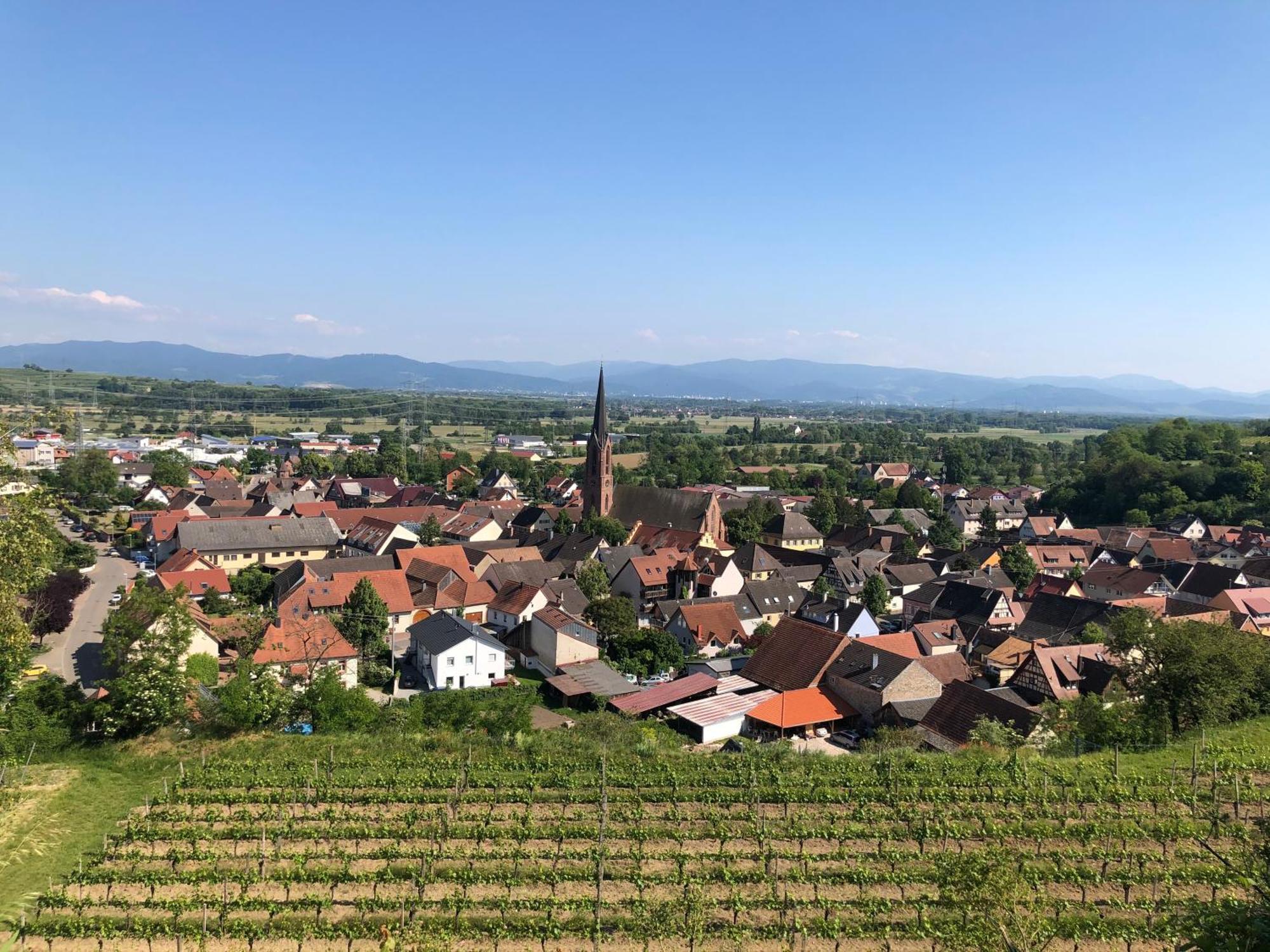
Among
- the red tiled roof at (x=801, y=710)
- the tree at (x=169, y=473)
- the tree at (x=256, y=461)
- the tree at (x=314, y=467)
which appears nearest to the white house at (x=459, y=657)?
the red tiled roof at (x=801, y=710)

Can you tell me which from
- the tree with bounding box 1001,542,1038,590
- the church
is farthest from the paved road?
the tree with bounding box 1001,542,1038,590

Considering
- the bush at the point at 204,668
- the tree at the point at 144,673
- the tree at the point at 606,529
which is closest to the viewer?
the tree at the point at 144,673

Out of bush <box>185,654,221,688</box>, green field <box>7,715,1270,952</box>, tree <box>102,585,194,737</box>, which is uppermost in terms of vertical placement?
tree <box>102,585,194,737</box>

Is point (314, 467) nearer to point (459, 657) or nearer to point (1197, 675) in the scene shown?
point (459, 657)

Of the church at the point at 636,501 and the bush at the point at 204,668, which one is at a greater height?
the church at the point at 636,501

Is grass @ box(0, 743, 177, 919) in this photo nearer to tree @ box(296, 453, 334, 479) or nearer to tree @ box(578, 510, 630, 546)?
tree @ box(578, 510, 630, 546)

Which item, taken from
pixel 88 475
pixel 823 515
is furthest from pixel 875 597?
pixel 88 475

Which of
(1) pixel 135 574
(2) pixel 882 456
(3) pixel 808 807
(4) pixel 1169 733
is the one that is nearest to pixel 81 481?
(1) pixel 135 574

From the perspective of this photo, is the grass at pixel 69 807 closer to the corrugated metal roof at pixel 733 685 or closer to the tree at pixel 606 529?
the corrugated metal roof at pixel 733 685
